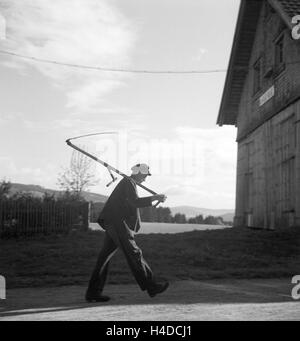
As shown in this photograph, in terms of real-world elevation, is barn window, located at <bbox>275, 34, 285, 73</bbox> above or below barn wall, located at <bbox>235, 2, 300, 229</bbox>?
above

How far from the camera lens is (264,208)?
638 inches

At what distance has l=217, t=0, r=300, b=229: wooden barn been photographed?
1377 centimetres

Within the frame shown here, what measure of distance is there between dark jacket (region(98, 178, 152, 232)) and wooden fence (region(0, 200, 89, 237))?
10571mm

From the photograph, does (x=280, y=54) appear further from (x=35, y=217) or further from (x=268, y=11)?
(x=35, y=217)

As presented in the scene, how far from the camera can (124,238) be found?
6113 mm

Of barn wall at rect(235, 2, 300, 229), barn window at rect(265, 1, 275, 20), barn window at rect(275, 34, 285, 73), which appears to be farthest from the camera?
barn window at rect(265, 1, 275, 20)

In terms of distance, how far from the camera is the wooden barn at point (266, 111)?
13766mm

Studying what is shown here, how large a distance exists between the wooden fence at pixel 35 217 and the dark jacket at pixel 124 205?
34.7ft

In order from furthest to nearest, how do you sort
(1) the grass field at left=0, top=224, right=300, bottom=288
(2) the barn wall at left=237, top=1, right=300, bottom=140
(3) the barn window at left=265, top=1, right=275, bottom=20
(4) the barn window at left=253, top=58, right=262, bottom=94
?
(4) the barn window at left=253, top=58, right=262, bottom=94
(3) the barn window at left=265, top=1, right=275, bottom=20
(2) the barn wall at left=237, top=1, right=300, bottom=140
(1) the grass field at left=0, top=224, right=300, bottom=288

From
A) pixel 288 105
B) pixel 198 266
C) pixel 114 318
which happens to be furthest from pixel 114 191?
pixel 288 105

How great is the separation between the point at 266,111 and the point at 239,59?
376 centimetres

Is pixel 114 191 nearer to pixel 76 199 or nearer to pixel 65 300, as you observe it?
pixel 65 300

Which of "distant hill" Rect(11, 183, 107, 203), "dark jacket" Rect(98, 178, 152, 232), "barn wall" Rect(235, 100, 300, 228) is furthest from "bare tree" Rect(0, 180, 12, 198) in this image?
"dark jacket" Rect(98, 178, 152, 232)

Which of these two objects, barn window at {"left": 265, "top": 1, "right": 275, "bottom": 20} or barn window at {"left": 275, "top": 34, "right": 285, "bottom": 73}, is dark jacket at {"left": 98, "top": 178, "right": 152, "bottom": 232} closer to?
barn window at {"left": 275, "top": 34, "right": 285, "bottom": 73}
